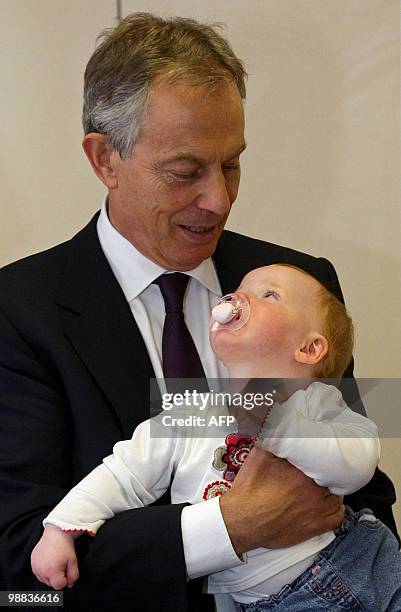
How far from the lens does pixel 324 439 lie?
143 centimetres

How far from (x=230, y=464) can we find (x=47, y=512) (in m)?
0.28

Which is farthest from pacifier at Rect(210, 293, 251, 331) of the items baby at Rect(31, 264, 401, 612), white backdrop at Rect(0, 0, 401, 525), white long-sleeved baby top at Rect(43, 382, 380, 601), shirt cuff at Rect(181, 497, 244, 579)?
white backdrop at Rect(0, 0, 401, 525)

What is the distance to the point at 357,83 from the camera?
242 cm

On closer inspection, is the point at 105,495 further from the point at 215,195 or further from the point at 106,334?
Answer: the point at 215,195

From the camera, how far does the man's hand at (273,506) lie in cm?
148

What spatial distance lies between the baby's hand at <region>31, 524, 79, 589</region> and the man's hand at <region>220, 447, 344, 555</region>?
221mm

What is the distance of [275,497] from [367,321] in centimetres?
102

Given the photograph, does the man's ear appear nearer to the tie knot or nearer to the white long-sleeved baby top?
the tie knot

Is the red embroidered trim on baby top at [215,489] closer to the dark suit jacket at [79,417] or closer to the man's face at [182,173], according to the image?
the dark suit jacket at [79,417]

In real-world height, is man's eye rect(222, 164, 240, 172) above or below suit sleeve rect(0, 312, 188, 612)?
above

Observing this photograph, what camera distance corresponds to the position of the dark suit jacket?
1.51m

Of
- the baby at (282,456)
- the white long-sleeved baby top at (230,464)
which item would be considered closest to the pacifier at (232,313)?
the baby at (282,456)

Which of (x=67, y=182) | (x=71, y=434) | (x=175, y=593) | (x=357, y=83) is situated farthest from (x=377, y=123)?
(x=175, y=593)

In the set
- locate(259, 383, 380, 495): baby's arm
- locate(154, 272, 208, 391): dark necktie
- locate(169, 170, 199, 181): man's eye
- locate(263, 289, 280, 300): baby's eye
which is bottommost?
locate(259, 383, 380, 495): baby's arm
